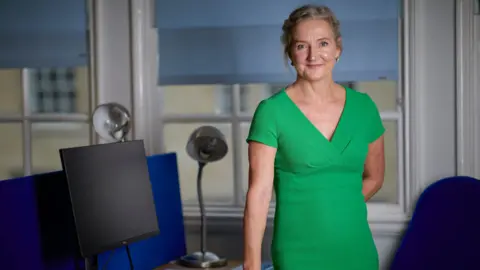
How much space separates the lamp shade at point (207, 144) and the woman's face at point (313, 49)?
99cm

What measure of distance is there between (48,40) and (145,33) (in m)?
0.58

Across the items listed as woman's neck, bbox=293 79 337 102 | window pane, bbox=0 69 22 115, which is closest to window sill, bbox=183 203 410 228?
woman's neck, bbox=293 79 337 102

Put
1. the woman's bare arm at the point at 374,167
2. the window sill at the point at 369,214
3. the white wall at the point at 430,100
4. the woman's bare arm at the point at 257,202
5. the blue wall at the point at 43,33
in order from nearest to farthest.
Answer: the woman's bare arm at the point at 257,202 → the woman's bare arm at the point at 374,167 → the white wall at the point at 430,100 → the window sill at the point at 369,214 → the blue wall at the point at 43,33

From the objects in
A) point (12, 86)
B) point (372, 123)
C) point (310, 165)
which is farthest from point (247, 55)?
point (12, 86)

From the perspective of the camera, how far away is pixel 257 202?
7.73ft

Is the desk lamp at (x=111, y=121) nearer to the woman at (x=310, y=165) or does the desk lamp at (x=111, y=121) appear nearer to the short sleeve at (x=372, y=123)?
the woman at (x=310, y=165)

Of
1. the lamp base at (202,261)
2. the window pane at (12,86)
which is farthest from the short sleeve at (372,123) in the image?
the window pane at (12,86)

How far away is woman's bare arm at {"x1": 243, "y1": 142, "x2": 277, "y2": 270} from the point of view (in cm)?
235

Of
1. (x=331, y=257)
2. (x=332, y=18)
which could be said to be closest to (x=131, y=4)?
(x=332, y=18)

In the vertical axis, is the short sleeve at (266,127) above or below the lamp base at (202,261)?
above

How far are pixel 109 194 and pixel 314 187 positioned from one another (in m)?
0.76

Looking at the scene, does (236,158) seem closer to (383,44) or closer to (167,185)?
(167,185)

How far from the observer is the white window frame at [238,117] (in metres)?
3.45

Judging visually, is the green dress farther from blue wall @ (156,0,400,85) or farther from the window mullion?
the window mullion
